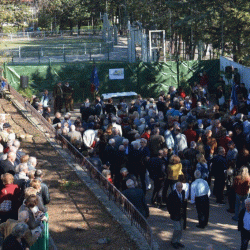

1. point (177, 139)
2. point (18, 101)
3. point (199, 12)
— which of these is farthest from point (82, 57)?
point (177, 139)

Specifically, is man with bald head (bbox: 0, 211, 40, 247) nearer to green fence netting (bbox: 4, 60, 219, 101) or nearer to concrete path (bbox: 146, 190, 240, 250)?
concrete path (bbox: 146, 190, 240, 250)

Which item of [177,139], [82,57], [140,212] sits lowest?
[140,212]

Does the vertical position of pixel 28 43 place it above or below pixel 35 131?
above

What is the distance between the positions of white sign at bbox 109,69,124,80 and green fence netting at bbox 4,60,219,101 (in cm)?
17

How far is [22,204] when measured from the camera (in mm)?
9039

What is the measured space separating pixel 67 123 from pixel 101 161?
3.16m

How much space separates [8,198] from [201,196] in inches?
164

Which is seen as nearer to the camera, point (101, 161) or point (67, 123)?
point (101, 161)

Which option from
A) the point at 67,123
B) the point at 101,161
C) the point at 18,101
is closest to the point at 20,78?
the point at 18,101

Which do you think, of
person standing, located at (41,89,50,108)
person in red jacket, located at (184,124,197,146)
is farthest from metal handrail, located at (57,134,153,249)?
person standing, located at (41,89,50,108)

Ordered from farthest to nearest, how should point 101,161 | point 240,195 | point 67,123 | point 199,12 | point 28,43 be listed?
point 28,43, point 199,12, point 67,123, point 101,161, point 240,195

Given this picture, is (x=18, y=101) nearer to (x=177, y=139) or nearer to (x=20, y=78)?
(x=20, y=78)

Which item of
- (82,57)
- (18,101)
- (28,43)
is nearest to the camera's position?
(18,101)

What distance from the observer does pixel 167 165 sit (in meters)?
12.6
